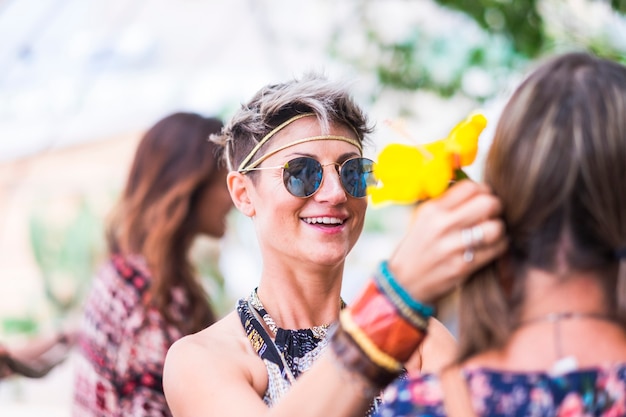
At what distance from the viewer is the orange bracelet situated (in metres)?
1.45

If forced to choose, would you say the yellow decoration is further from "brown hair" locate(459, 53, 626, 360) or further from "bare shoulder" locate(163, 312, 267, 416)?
"bare shoulder" locate(163, 312, 267, 416)

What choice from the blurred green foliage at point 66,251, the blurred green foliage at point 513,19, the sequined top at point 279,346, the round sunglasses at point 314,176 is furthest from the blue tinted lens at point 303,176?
the blurred green foliage at point 66,251

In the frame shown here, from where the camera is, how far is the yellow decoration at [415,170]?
1.44 metres

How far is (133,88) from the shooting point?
8414 mm

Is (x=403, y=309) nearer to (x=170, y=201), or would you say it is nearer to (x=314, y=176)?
(x=314, y=176)

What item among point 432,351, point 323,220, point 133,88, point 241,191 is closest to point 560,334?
point 432,351

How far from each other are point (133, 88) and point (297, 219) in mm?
6414

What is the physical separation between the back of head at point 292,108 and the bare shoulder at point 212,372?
1.79ft

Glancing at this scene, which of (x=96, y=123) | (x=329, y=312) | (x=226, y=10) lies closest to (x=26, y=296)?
(x=96, y=123)

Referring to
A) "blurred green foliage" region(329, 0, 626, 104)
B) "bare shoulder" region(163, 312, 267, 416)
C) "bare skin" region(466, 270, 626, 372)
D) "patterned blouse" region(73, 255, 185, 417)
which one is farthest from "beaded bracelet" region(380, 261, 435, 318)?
"blurred green foliage" region(329, 0, 626, 104)

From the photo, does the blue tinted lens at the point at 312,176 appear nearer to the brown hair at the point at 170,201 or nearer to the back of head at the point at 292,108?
the back of head at the point at 292,108

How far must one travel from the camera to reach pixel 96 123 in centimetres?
845

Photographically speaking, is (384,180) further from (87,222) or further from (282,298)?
(87,222)

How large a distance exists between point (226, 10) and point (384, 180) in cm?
705
